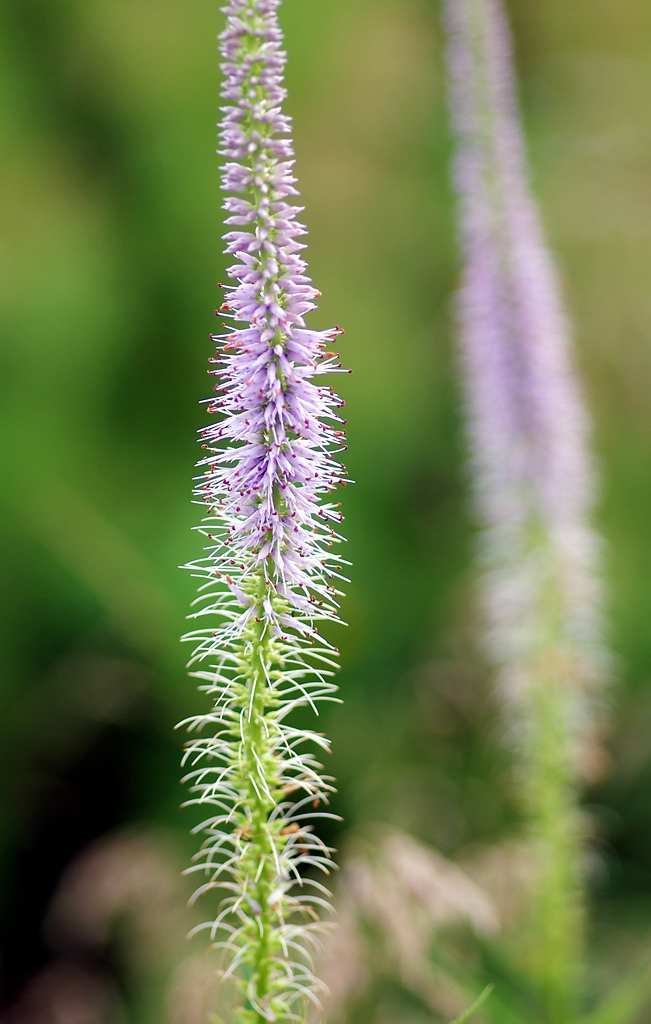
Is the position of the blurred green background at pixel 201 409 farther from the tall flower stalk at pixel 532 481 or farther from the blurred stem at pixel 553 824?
the tall flower stalk at pixel 532 481

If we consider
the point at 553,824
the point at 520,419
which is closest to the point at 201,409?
the point at 520,419

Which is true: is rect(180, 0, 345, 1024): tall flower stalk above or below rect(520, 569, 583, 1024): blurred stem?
above

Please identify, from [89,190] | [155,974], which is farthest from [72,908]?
[89,190]

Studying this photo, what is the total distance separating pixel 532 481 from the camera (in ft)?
14.7

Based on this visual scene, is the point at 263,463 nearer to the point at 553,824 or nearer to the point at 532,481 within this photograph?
the point at 532,481

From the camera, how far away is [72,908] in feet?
14.8

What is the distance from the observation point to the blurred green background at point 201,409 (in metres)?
5.29

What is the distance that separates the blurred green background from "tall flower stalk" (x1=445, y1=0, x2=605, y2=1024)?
80 cm

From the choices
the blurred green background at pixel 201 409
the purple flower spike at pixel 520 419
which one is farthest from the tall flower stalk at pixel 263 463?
the purple flower spike at pixel 520 419

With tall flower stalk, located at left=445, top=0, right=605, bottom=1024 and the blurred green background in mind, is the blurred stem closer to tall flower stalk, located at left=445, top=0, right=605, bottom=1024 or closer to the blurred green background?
tall flower stalk, located at left=445, top=0, right=605, bottom=1024

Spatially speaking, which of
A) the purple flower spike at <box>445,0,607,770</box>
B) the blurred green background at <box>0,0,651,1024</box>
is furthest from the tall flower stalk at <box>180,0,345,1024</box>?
the purple flower spike at <box>445,0,607,770</box>

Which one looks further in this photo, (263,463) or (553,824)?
(553,824)

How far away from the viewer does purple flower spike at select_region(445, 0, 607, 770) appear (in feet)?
13.9

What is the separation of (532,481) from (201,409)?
2819 mm
